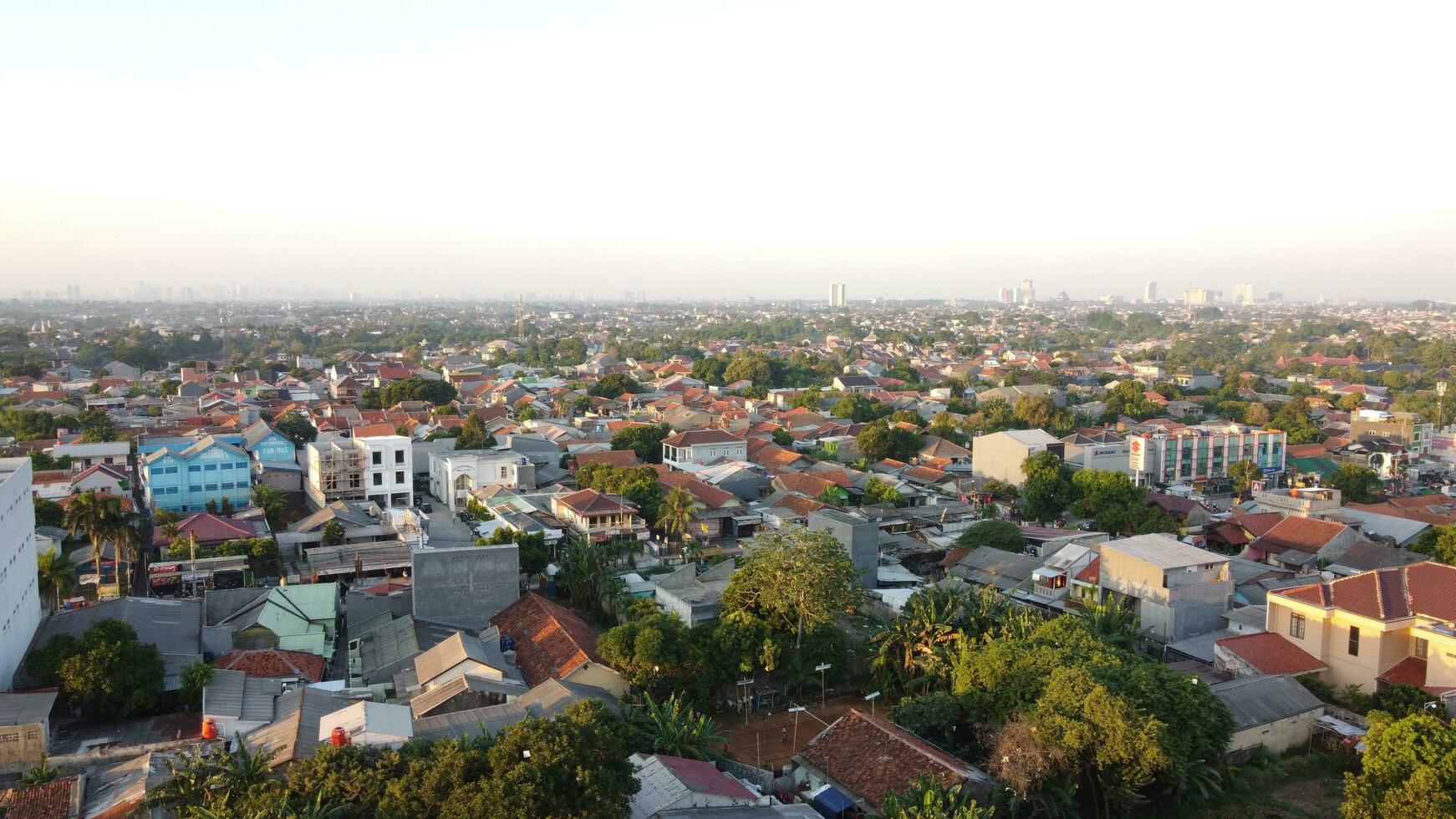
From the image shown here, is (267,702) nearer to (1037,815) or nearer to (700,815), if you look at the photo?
(700,815)

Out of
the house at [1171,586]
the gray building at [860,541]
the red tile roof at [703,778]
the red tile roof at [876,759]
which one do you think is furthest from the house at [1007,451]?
the red tile roof at [703,778]

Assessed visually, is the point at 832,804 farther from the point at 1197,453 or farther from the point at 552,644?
the point at 1197,453

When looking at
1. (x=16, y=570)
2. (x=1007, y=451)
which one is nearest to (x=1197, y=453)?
(x=1007, y=451)

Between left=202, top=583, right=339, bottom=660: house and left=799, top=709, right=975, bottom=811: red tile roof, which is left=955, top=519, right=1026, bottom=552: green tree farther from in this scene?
left=202, top=583, right=339, bottom=660: house

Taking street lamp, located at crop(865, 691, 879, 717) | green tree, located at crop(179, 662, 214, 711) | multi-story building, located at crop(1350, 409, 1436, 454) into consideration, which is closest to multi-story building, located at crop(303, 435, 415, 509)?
green tree, located at crop(179, 662, 214, 711)

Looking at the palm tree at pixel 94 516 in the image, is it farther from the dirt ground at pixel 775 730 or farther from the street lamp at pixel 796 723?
the street lamp at pixel 796 723

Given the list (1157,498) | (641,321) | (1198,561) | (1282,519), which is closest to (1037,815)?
(1198,561)
